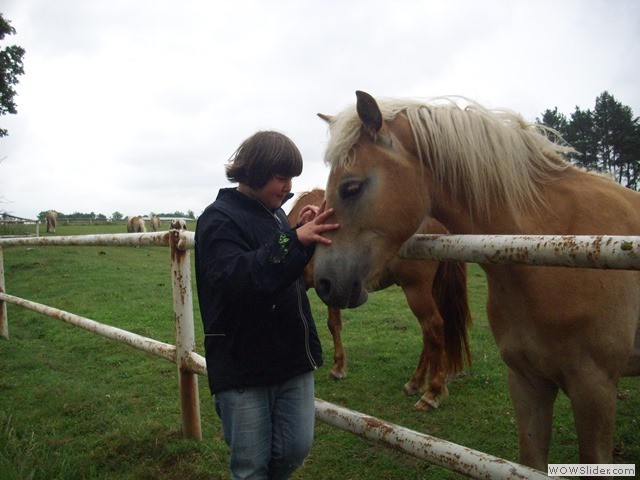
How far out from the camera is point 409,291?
4.56 metres

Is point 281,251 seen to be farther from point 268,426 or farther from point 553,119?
point 553,119

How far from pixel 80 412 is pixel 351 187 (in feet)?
10.6

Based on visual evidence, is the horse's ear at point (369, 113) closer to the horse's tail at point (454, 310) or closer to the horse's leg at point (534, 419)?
the horse's leg at point (534, 419)

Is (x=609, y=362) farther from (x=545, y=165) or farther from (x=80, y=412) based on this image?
(x=80, y=412)

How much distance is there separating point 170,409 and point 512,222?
10.8ft

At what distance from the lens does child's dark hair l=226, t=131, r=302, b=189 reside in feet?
6.13

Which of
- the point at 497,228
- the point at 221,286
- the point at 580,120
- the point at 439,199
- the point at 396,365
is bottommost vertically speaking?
the point at 396,365

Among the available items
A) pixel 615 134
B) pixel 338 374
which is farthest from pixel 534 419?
pixel 615 134

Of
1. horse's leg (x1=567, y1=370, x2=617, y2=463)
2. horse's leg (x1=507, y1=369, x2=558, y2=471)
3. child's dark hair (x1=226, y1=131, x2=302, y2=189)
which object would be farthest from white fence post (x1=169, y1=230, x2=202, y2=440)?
horse's leg (x1=567, y1=370, x2=617, y2=463)

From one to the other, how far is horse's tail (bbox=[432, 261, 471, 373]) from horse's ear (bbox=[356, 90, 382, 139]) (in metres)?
2.98

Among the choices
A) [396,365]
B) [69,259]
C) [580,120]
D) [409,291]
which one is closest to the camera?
[409,291]

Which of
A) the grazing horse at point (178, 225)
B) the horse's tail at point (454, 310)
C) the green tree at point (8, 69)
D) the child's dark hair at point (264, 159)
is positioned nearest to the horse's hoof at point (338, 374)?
the horse's tail at point (454, 310)

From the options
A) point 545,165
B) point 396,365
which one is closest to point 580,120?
point 396,365

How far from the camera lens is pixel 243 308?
1.82 metres
